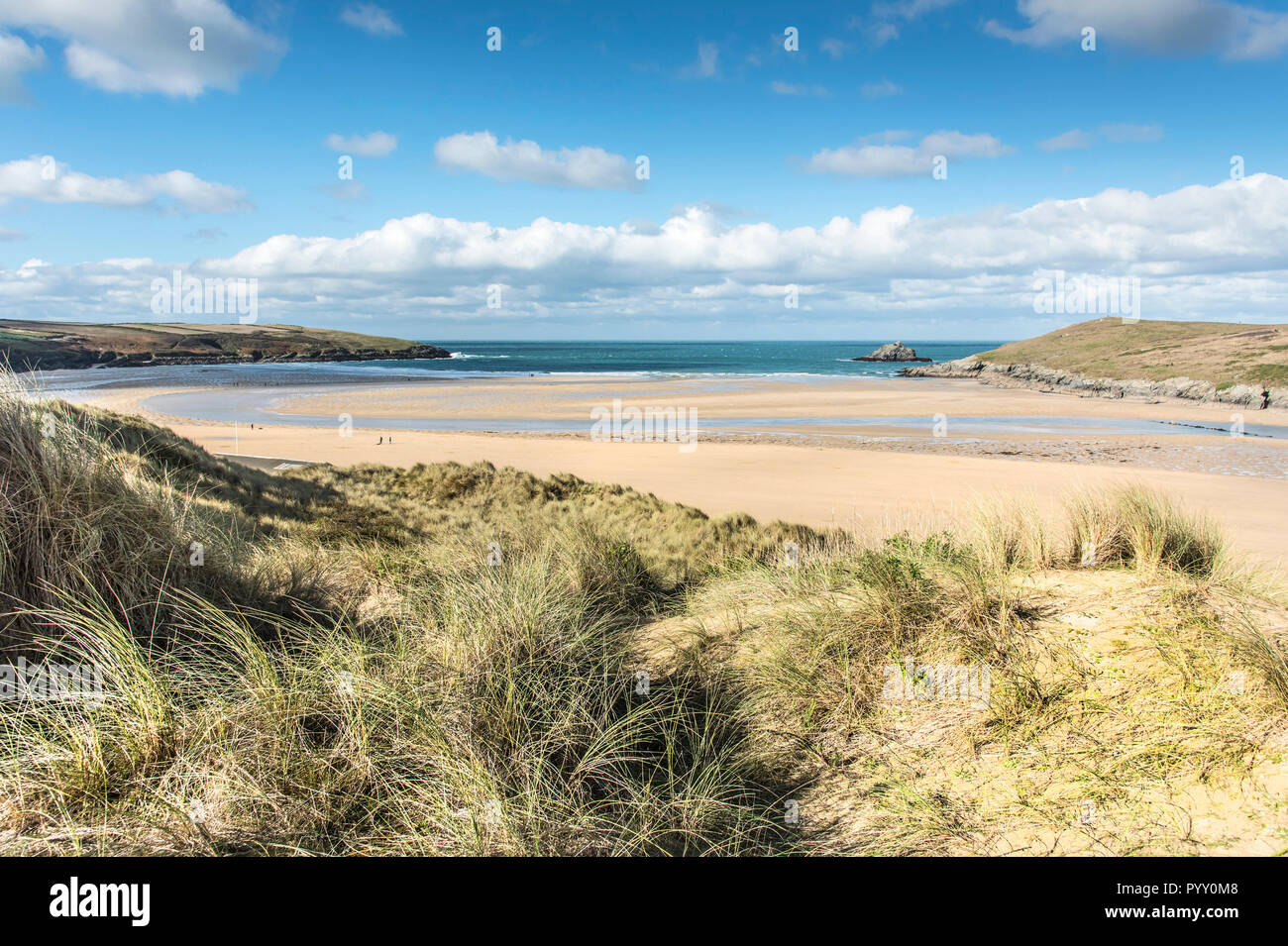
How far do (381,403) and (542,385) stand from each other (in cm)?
1782

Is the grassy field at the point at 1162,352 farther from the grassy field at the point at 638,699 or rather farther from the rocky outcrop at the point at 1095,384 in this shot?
the grassy field at the point at 638,699

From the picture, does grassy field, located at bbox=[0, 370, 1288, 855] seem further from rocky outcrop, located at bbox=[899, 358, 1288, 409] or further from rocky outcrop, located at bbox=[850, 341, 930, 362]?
rocky outcrop, located at bbox=[850, 341, 930, 362]

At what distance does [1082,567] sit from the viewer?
5898 millimetres

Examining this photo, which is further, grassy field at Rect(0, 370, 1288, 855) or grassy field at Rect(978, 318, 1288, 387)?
grassy field at Rect(978, 318, 1288, 387)

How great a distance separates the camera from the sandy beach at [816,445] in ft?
51.1

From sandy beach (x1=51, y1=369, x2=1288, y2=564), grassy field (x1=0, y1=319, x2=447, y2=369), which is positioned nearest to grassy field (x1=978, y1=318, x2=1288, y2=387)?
sandy beach (x1=51, y1=369, x2=1288, y2=564)

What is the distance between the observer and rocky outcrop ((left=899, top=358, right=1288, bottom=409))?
124 feet

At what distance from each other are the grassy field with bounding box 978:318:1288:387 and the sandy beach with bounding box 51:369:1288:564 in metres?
Result: 7.55

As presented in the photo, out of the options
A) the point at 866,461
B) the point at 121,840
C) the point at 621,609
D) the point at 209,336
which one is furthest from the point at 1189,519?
the point at 209,336

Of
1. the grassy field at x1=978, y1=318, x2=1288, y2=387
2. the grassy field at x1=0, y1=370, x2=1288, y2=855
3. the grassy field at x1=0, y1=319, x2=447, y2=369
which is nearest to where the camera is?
the grassy field at x1=0, y1=370, x2=1288, y2=855

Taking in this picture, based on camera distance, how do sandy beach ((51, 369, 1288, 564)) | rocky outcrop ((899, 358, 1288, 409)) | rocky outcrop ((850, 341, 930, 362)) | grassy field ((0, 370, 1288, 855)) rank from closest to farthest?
grassy field ((0, 370, 1288, 855)) → sandy beach ((51, 369, 1288, 564)) → rocky outcrop ((899, 358, 1288, 409)) → rocky outcrop ((850, 341, 930, 362))

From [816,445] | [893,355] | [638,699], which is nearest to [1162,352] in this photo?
[816,445]
